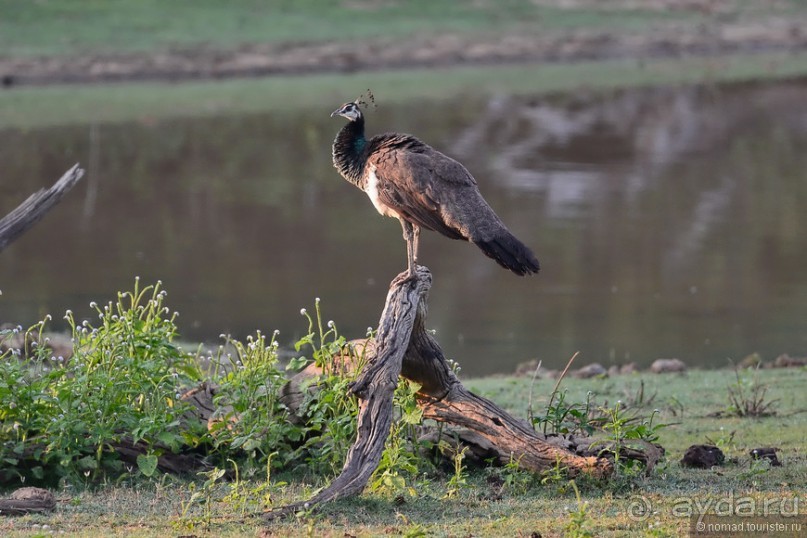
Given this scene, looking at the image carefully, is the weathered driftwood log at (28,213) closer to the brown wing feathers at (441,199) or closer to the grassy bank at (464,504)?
the grassy bank at (464,504)

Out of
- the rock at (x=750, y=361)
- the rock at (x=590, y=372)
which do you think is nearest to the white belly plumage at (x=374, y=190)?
the rock at (x=590, y=372)

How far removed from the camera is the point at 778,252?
54.3ft

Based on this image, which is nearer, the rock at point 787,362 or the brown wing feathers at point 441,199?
the brown wing feathers at point 441,199

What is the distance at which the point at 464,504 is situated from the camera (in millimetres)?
6910

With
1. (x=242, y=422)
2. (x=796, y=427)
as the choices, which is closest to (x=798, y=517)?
(x=796, y=427)

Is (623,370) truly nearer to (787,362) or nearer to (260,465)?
(787,362)

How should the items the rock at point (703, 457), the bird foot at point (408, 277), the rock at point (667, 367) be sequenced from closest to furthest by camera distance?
the bird foot at point (408, 277), the rock at point (703, 457), the rock at point (667, 367)

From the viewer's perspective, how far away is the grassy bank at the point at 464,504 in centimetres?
635

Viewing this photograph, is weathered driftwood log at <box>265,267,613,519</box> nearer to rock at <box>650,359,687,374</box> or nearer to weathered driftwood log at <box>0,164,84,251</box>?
weathered driftwood log at <box>0,164,84,251</box>

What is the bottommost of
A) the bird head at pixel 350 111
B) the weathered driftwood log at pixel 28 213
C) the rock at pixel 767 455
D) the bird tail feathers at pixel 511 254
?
the rock at pixel 767 455

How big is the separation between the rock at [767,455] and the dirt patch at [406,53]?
24.2m

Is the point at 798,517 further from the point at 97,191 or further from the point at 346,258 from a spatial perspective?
the point at 97,191

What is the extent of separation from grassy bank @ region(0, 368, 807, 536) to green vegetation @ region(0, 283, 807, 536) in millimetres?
12

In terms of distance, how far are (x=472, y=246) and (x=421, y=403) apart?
31.3 ft
